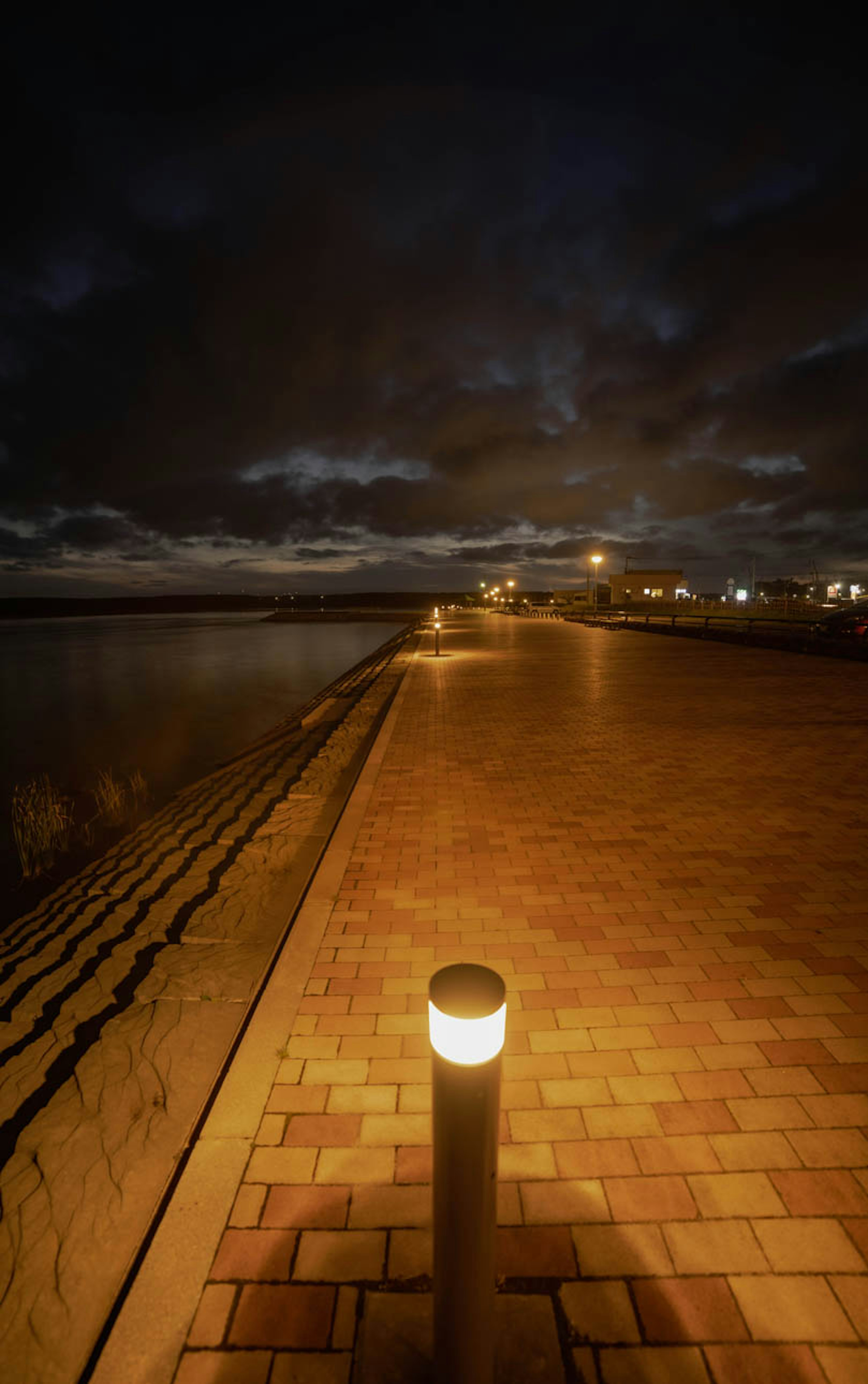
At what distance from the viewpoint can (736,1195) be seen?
2070mm

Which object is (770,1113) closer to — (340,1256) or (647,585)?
Answer: (340,1256)

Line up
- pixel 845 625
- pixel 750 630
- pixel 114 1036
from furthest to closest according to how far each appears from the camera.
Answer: pixel 750 630, pixel 845 625, pixel 114 1036

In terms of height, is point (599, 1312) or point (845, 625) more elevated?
point (845, 625)

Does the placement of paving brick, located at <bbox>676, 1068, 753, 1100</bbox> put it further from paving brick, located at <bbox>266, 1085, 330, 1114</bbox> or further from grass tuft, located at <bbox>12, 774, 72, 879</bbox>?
grass tuft, located at <bbox>12, 774, 72, 879</bbox>

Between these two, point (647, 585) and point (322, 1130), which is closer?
point (322, 1130)

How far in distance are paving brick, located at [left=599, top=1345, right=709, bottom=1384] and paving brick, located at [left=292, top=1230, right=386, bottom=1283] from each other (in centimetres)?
68

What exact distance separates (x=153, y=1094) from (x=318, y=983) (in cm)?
86

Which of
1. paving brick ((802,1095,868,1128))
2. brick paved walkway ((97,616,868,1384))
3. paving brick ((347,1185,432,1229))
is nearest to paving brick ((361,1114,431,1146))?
brick paved walkway ((97,616,868,1384))

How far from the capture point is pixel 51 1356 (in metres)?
1.75

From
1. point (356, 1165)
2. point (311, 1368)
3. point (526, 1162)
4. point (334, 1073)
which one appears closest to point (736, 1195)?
point (526, 1162)

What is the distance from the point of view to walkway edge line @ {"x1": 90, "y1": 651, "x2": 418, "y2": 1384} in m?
1.70

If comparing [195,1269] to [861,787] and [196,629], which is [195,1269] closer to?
[861,787]

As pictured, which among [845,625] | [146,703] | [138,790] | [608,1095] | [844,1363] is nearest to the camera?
[844,1363]

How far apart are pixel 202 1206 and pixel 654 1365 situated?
4.78 ft
